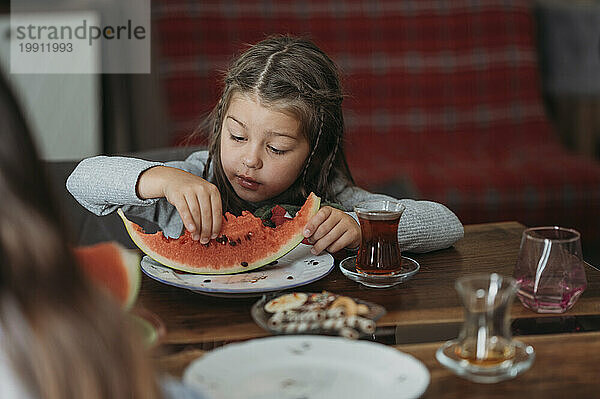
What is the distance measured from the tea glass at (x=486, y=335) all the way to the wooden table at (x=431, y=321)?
0.06ft

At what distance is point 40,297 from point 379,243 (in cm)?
81

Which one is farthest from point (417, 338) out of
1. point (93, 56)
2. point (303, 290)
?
point (93, 56)

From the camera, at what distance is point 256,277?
4.26 feet

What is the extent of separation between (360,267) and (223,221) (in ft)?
0.91

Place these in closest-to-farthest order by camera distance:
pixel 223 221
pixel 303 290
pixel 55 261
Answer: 1. pixel 55 261
2. pixel 303 290
3. pixel 223 221

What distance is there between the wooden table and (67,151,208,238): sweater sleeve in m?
0.28

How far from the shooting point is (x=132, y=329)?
2.12ft

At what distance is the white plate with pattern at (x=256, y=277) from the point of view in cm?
121

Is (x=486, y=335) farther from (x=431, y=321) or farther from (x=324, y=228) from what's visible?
(x=324, y=228)

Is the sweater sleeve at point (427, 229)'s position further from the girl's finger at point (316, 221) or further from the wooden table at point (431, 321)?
the girl's finger at point (316, 221)

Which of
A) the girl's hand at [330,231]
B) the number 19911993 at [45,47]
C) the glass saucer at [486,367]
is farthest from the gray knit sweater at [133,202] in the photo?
the number 19911993 at [45,47]

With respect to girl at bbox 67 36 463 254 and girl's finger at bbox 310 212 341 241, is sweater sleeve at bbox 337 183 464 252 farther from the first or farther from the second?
girl's finger at bbox 310 212 341 241

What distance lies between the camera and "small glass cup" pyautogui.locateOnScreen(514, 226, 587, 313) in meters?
1.15

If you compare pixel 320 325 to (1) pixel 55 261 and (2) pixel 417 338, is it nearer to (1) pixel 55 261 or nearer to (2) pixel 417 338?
(2) pixel 417 338
